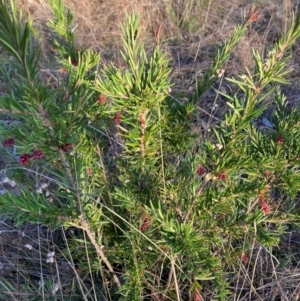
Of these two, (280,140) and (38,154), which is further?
(280,140)

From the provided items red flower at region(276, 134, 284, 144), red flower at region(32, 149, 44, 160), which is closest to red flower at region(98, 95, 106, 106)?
red flower at region(32, 149, 44, 160)

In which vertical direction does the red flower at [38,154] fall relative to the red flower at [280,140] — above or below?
below

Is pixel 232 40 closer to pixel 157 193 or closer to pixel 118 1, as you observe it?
pixel 157 193

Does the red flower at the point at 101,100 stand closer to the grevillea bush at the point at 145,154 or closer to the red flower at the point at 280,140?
the grevillea bush at the point at 145,154

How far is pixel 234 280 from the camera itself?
56.0 inches

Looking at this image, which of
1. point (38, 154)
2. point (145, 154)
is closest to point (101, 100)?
point (145, 154)

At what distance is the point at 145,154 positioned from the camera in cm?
101

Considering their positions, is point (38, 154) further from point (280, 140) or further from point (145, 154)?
point (280, 140)

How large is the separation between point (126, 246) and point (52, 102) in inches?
22.2

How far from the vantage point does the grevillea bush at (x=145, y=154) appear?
2.64ft

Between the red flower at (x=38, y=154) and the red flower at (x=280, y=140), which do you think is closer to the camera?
the red flower at (x=38, y=154)

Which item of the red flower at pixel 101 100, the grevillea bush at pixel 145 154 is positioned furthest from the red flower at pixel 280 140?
the red flower at pixel 101 100

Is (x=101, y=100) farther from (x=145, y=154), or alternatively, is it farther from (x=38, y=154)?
(x=38, y=154)

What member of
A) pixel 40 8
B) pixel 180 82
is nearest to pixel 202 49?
pixel 180 82
